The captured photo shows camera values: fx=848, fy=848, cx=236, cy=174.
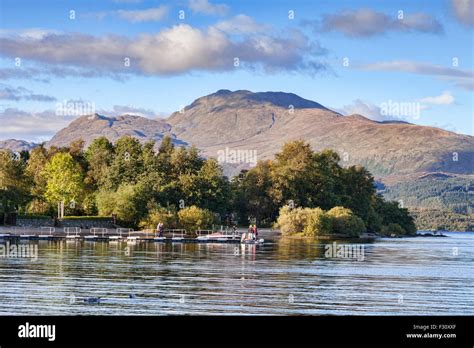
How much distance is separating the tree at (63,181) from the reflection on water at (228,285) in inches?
1949

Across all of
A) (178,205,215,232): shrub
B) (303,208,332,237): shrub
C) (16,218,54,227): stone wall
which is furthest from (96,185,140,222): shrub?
(303,208,332,237): shrub

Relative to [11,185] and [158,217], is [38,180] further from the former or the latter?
[158,217]

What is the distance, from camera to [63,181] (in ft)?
371

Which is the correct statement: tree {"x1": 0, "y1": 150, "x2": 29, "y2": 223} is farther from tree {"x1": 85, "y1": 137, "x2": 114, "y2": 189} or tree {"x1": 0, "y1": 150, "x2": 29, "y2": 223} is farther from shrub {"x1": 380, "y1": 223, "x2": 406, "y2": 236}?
shrub {"x1": 380, "y1": 223, "x2": 406, "y2": 236}

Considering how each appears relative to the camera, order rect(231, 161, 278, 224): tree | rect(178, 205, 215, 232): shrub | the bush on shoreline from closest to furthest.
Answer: rect(178, 205, 215, 232): shrub < the bush on shoreline < rect(231, 161, 278, 224): tree

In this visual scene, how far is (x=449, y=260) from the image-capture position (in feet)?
224

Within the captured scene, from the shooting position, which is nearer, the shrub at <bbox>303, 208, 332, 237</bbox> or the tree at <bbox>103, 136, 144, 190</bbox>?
the shrub at <bbox>303, 208, 332, 237</bbox>

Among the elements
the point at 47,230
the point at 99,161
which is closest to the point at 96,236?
the point at 47,230

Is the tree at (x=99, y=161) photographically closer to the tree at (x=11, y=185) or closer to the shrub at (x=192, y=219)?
the tree at (x=11, y=185)

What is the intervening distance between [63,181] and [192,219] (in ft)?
60.2

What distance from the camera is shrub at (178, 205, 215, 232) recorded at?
110 meters

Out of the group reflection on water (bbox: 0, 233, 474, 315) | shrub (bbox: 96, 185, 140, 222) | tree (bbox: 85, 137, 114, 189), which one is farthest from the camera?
tree (bbox: 85, 137, 114, 189)

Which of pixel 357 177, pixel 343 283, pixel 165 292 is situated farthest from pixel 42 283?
pixel 357 177

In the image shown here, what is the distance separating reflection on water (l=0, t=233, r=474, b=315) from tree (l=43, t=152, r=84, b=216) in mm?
49493
